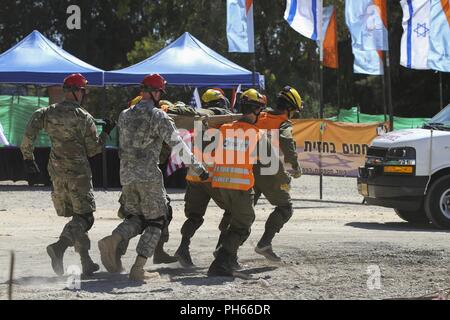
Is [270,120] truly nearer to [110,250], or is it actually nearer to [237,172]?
[237,172]

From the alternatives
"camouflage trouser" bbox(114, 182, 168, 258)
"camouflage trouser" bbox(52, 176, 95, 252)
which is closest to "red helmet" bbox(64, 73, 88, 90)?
"camouflage trouser" bbox(52, 176, 95, 252)

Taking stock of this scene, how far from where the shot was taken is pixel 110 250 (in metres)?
8.55

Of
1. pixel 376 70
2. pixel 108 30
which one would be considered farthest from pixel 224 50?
pixel 376 70

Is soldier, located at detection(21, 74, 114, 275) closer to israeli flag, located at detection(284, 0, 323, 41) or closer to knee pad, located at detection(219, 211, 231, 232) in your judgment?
knee pad, located at detection(219, 211, 231, 232)

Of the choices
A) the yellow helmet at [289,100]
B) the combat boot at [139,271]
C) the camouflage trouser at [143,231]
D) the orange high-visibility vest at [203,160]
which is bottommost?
the combat boot at [139,271]

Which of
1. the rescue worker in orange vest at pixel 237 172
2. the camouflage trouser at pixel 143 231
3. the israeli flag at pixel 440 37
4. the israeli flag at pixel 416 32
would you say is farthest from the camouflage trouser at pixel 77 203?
the israeli flag at pixel 440 37

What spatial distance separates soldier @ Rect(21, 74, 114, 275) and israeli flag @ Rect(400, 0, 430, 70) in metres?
11.9

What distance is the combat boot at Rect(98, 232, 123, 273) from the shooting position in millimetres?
8453

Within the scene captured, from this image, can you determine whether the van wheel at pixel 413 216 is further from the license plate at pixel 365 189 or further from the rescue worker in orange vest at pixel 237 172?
the rescue worker in orange vest at pixel 237 172

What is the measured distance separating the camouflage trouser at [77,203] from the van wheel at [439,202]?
620 cm

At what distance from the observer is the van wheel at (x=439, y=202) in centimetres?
1339
